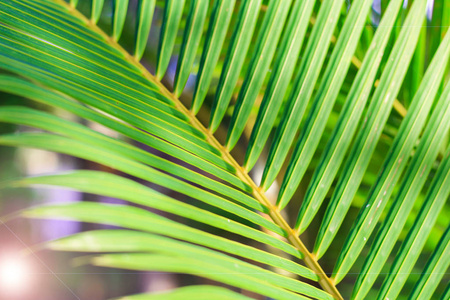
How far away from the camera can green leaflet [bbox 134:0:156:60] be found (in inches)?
21.3

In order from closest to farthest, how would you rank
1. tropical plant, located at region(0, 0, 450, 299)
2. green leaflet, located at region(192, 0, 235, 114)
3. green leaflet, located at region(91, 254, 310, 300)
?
green leaflet, located at region(91, 254, 310, 300) < tropical plant, located at region(0, 0, 450, 299) < green leaflet, located at region(192, 0, 235, 114)

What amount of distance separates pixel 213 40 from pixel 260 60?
72mm

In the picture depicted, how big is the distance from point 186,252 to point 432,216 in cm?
35

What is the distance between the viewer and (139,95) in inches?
18.6

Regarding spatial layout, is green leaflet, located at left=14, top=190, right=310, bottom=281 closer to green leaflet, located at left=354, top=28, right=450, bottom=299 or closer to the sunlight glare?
green leaflet, located at left=354, top=28, right=450, bottom=299

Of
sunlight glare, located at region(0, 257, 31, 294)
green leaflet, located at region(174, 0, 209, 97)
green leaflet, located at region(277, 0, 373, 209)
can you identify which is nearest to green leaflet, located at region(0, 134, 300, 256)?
green leaflet, located at region(277, 0, 373, 209)

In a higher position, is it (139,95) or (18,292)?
(139,95)

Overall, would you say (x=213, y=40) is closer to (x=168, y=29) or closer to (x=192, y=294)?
(x=168, y=29)

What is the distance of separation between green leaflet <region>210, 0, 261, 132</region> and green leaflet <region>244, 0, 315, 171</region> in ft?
Answer: 0.15

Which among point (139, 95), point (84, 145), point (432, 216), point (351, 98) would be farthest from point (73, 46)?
point (432, 216)

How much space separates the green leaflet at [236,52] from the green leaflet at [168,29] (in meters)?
0.09

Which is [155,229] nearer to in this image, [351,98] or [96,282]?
[351,98]

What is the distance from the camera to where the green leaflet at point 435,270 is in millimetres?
472

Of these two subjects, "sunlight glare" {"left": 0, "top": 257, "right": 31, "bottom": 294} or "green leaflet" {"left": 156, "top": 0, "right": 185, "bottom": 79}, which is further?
"sunlight glare" {"left": 0, "top": 257, "right": 31, "bottom": 294}
